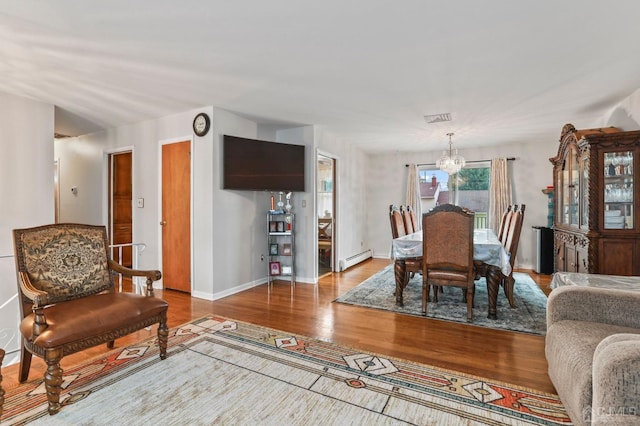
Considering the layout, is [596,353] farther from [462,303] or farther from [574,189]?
[574,189]

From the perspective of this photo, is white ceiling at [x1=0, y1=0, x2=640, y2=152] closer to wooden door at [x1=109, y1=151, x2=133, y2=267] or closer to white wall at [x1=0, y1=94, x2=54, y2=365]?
white wall at [x1=0, y1=94, x2=54, y2=365]

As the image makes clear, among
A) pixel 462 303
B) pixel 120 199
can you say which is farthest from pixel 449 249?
pixel 120 199

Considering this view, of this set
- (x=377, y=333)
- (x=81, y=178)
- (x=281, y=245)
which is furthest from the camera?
(x=81, y=178)

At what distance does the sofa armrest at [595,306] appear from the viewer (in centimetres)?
173

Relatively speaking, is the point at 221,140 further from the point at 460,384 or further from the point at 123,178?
the point at 460,384

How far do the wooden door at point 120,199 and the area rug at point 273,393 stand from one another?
11.4ft

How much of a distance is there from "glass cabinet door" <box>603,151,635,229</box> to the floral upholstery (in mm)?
4615

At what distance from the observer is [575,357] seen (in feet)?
4.79

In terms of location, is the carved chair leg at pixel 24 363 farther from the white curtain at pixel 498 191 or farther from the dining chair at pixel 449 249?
the white curtain at pixel 498 191

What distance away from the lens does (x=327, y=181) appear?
5797 mm

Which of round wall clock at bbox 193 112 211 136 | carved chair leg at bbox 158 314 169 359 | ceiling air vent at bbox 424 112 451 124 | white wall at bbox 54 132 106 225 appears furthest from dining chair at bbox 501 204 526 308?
white wall at bbox 54 132 106 225

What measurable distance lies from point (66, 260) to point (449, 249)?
10.7 ft

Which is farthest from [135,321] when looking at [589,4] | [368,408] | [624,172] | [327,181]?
[624,172]

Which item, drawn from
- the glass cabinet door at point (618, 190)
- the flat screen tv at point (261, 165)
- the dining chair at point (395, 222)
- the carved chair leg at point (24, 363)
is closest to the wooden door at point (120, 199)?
the flat screen tv at point (261, 165)
